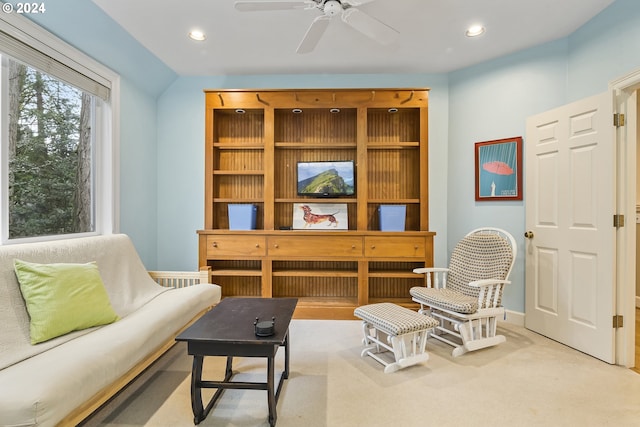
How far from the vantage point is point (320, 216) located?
11.4 feet

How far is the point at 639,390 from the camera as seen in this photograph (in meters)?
1.95

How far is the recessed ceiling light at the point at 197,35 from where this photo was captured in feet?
8.89

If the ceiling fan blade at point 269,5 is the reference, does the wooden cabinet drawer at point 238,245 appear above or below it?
below

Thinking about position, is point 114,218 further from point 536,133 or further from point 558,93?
point 558,93

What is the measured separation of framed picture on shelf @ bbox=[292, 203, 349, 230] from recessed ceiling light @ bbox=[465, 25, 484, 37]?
199 cm

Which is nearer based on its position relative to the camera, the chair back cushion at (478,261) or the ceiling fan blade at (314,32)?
the ceiling fan blade at (314,32)

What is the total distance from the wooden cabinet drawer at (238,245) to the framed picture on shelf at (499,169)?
238 centimetres

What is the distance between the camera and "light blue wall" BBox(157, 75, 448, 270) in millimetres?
3568

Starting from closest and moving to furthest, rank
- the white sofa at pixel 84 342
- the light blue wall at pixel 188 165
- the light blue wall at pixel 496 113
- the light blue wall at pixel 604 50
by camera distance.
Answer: the white sofa at pixel 84 342, the light blue wall at pixel 604 50, the light blue wall at pixel 496 113, the light blue wall at pixel 188 165

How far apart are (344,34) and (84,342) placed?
9.53ft

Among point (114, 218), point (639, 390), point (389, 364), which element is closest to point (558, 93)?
point (639, 390)

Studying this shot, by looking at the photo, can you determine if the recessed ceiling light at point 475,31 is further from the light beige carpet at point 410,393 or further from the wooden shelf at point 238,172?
the light beige carpet at point 410,393

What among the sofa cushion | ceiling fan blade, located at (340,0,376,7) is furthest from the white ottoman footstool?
ceiling fan blade, located at (340,0,376,7)

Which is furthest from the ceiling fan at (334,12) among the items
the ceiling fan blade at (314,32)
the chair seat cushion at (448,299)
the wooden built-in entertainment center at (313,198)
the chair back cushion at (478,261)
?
the chair seat cushion at (448,299)
